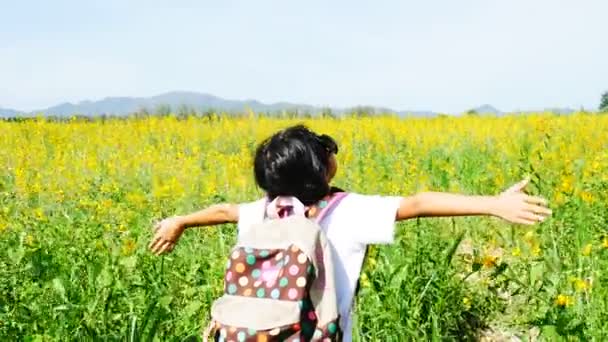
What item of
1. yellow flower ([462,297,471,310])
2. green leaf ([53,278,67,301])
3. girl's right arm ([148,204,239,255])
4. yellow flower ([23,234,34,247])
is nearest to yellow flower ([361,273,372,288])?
yellow flower ([462,297,471,310])

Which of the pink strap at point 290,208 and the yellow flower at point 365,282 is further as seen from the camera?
the yellow flower at point 365,282

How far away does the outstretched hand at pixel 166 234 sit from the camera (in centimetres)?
230

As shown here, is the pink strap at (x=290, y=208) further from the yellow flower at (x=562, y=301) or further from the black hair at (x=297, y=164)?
the yellow flower at (x=562, y=301)

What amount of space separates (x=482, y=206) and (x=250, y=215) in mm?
580

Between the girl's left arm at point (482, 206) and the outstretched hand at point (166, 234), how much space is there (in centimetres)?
72

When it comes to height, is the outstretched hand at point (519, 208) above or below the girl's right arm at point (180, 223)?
above

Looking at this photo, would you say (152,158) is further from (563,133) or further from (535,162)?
(563,133)

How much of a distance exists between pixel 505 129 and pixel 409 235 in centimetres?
673

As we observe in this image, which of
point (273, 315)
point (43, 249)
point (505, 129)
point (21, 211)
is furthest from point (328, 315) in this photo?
point (505, 129)

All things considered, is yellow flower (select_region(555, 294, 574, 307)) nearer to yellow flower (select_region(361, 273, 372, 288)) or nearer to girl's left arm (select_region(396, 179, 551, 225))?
yellow flower (select_region(361, 273, 372, 288))

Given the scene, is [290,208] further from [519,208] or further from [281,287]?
[519,208]

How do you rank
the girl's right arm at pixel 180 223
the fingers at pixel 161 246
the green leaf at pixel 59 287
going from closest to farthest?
the girl's right arm at pixel 180 223, the fingers at pixel 161 246, the green leaf at pixel 59 287

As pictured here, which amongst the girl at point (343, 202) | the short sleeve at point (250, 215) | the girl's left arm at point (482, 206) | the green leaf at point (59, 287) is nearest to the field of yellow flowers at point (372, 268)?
the green leaf at point (59, 287)

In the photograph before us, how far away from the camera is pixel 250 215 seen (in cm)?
202
